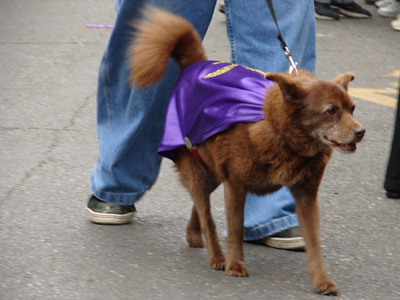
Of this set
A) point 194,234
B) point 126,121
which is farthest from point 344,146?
point 126,121

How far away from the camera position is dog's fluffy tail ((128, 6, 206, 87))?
9.01ft

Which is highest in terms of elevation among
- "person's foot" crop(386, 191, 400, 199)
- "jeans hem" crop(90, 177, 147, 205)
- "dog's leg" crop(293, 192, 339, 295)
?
"dog's leg" crop(293, 192, 339, 295)

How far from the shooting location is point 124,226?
317 centimetres

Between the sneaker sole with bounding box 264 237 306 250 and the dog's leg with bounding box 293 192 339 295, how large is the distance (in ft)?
1.37

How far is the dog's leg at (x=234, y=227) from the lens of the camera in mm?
2551

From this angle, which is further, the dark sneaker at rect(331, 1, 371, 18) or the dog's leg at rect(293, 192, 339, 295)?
the dark sneaker at rect(331, 1, 371, 18)

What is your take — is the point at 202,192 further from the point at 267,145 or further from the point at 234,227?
the point at 267,145

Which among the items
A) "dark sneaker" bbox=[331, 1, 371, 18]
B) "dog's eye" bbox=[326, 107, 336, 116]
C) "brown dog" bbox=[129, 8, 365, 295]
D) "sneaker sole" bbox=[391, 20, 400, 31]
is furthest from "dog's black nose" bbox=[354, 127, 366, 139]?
"dark sneaker" bbox=[331, 1, 371, 18]

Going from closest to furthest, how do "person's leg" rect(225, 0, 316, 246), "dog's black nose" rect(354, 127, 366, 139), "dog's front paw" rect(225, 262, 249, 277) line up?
"dog's black nose" rect(354, 127, 366, 139) < "dog's front paw" rect(225, 262, 249, 277) < "person's leg" rect(225, 0, 316, 246)

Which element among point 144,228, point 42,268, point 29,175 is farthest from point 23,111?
point 42,268

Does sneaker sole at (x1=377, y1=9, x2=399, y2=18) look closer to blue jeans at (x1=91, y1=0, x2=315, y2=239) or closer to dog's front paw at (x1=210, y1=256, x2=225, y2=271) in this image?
blue jeans at (x1=91, y1=0, x2=315, y2=239)

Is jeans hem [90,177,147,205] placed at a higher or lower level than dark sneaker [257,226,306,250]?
higher

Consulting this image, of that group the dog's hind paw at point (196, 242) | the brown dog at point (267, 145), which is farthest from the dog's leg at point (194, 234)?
the brown dog at point (267, 145)

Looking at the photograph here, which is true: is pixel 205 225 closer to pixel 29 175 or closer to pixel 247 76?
pixel 247 76
